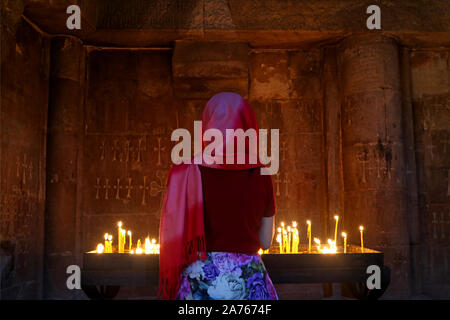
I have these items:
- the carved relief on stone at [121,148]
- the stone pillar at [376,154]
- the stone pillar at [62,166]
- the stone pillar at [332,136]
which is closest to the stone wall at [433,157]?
the stone pillar at [376,154]

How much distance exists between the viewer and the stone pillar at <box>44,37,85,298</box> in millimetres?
5855

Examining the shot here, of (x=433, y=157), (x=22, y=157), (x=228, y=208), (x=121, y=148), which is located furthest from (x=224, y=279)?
(x=433, y=157)

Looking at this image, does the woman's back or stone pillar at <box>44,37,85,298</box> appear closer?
the woman's back

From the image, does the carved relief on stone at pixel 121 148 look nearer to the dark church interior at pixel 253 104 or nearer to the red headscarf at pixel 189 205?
the dark church interior at pixel 253 104

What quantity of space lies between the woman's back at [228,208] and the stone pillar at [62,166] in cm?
419

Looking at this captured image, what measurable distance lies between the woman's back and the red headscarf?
0.04m

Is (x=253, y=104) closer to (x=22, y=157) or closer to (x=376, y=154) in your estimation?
(x=376, y=154)

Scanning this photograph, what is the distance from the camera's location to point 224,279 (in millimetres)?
2355

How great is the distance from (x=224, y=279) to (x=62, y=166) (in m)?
4.32

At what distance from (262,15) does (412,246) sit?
3936 millimetres

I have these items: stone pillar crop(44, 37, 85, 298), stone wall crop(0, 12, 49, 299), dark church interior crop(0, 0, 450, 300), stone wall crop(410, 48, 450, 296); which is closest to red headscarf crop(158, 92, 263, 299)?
stone wall crop(0, 12, 49, 299)

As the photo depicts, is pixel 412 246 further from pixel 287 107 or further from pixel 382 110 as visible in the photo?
pixel 287 107

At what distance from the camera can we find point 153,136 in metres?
6.48

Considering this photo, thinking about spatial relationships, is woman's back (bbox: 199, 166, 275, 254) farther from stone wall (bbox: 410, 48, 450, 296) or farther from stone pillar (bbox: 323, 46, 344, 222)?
stone wall (bbox: 410, 48, 450, 296)
